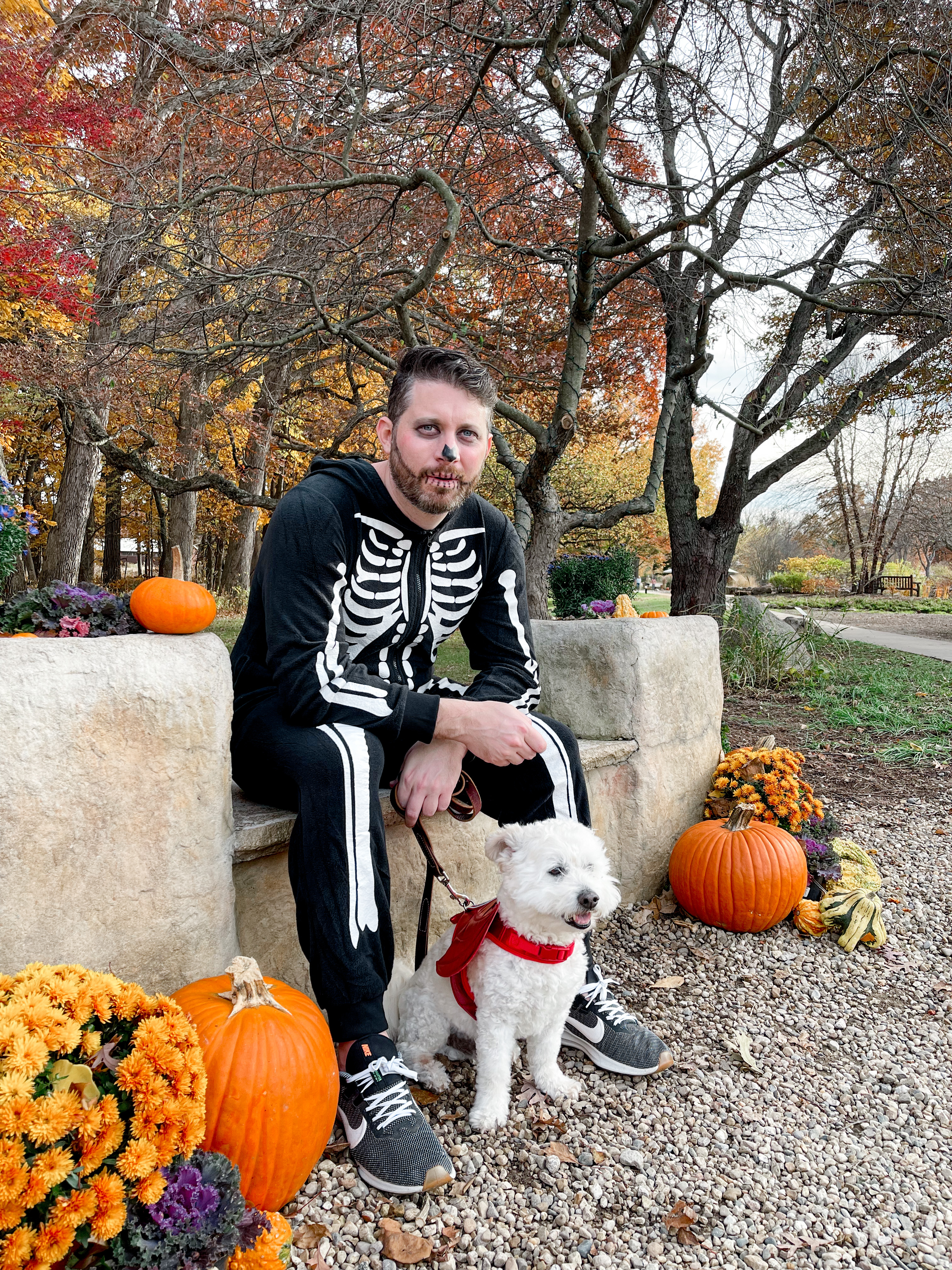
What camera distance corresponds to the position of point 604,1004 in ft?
7.59

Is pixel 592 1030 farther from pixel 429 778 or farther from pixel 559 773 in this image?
pixel 429 778

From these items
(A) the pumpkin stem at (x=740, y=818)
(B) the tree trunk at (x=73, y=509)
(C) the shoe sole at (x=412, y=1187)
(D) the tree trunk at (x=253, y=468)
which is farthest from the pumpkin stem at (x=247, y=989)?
(B) the tree trunk at (x=73, y=509)

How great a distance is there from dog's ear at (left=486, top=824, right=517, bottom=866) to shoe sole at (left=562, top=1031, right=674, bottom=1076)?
67 centimetres

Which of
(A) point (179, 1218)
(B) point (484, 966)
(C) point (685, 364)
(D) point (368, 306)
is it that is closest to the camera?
(A) point (179, 1218)

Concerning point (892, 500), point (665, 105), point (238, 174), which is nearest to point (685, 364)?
point (665, 105)

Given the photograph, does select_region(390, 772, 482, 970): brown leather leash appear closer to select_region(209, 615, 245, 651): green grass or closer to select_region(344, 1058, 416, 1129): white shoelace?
select_region(344, 1058, 416, 1129): white shoelace

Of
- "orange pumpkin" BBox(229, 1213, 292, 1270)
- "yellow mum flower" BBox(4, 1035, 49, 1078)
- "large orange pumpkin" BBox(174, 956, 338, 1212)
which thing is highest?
"yellow mum flower" BBox(4, 1035, 49, 1078)

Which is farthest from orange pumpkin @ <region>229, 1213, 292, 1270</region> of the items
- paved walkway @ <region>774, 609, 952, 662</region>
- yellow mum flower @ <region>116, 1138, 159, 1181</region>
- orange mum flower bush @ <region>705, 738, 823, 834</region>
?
paved walkway @ <region>774, 609, 952, 662</region>

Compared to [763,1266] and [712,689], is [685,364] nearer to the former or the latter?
[712,689]

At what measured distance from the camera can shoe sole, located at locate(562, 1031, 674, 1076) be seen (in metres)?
2.21

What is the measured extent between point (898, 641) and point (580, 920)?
1294 cm

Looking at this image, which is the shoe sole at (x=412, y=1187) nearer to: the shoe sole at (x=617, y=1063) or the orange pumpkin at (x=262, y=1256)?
the orange pumpkin at (x=262, y=1256)

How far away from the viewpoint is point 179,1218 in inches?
47.9

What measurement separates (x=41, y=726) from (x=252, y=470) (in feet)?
34.8
